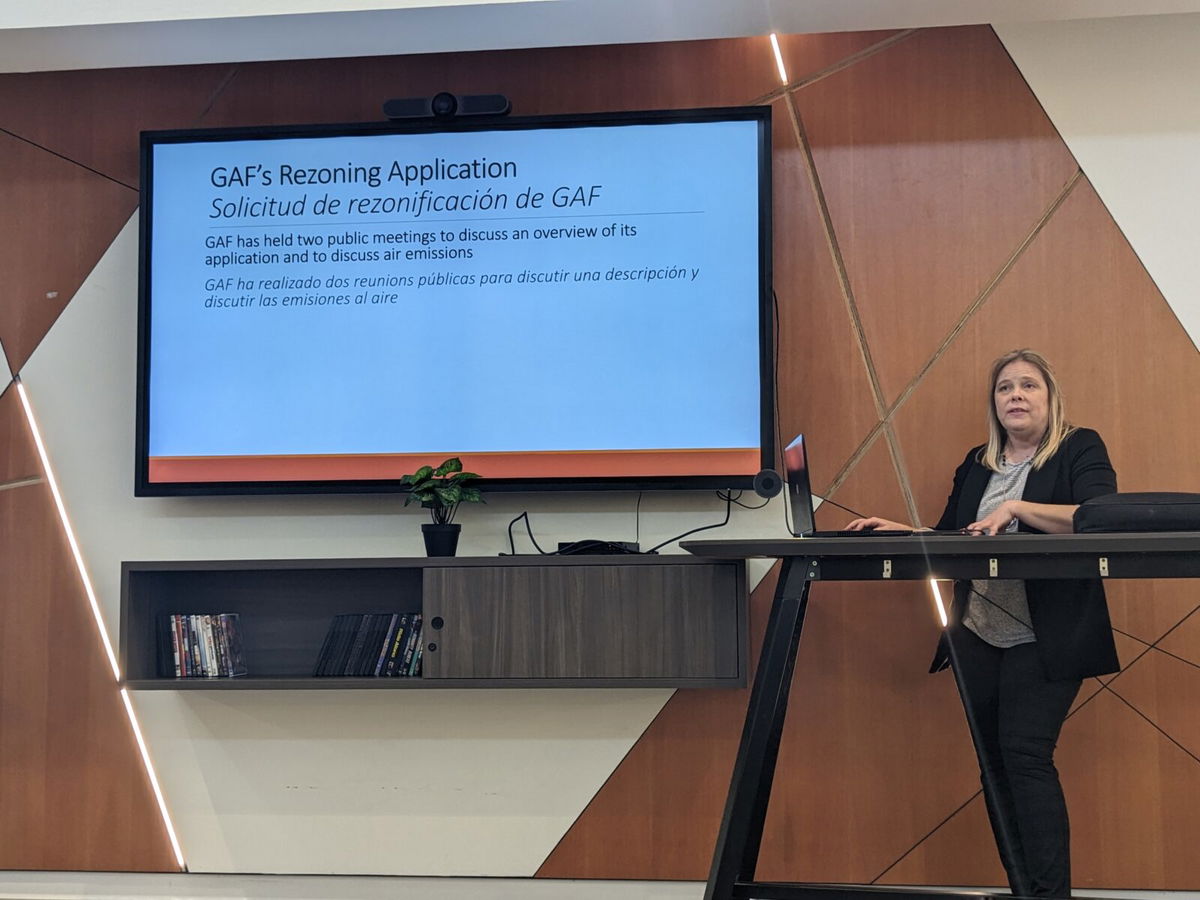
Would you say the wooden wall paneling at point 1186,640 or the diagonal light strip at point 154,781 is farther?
the diagonal light strip at point 154,781

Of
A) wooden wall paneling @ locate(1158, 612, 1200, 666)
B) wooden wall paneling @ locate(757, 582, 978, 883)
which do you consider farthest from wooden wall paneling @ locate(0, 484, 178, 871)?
wooden wall paneling @ locate(1158, 612, 1200, 666)

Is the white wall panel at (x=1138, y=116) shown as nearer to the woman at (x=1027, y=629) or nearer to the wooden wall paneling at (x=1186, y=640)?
the woman at (x=1027, y=629)

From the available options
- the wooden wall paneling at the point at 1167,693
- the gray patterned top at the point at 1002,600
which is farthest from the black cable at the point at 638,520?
the wooden wall paneling at the point at 1167,693

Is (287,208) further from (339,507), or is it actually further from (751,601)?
(751,601)

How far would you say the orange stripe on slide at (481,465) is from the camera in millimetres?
3100

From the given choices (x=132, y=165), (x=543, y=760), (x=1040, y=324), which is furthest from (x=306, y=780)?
(x=1040, y=324)

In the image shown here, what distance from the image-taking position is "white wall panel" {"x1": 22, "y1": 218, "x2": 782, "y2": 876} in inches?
125

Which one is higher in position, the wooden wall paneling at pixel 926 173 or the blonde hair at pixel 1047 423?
the wooden wall paneling at pixel 926 173

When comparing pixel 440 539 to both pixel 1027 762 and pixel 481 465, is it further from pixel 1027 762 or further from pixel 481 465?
pixel 1027 762

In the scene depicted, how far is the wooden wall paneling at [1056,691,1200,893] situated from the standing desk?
1133 mm

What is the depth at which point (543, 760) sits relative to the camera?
10.4ft

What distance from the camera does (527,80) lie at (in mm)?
3346

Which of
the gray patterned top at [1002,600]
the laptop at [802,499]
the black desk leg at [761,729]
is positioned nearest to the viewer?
the black desk leg at [761,729]

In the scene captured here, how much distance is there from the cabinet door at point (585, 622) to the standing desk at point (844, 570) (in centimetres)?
61
